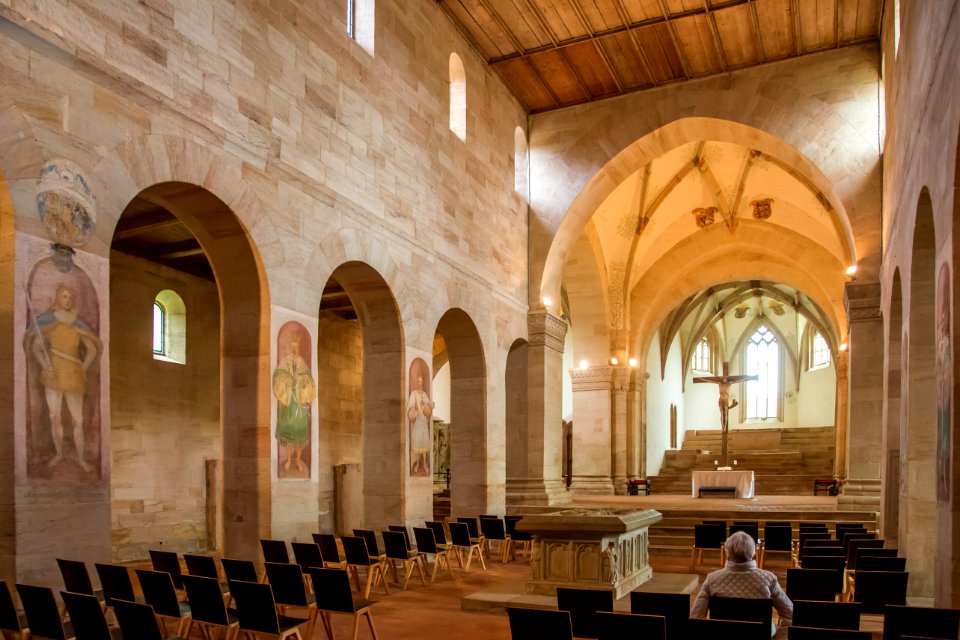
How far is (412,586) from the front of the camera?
11.1 metres

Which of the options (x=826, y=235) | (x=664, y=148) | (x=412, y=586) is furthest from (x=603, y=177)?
(x=412, y=586)

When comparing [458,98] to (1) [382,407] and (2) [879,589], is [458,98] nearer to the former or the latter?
(1) [382,407]

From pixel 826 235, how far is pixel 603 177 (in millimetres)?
8467

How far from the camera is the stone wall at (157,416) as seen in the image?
14.8 metres

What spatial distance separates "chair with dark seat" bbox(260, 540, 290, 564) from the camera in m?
9.12

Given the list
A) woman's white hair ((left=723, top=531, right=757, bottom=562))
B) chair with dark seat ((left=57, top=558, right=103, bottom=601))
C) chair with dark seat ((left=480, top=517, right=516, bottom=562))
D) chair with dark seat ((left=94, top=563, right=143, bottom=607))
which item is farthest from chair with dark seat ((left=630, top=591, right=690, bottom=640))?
chair with dark seat ((left=480, top=517, right=516, bottom=562))

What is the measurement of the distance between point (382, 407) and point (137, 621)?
328 inches

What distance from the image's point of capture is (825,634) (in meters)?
4.56

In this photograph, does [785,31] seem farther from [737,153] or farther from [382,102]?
[382,102]

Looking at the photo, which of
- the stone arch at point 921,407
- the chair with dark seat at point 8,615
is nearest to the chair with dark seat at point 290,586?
the chair with dark seat at point 8,615

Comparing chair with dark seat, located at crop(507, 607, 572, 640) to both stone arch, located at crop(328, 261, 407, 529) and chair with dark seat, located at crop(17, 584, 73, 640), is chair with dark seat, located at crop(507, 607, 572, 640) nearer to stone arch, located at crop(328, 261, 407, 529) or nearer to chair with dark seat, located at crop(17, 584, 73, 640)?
chair with dark seat, located at crop(17, 584, 73, 640)

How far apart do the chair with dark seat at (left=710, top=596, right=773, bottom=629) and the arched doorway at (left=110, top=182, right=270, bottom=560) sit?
6185 mm

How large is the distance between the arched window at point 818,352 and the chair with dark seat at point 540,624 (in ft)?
119

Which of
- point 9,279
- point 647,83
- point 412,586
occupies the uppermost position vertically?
point 647,83
